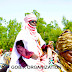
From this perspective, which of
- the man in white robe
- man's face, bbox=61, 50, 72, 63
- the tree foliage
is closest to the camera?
man's face, bbox=61, 50, 72, 63

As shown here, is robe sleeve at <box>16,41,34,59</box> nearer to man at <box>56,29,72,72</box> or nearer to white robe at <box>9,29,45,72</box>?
white robe at <box>9,29,45,72</box>

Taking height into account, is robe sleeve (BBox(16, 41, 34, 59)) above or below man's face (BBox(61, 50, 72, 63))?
below

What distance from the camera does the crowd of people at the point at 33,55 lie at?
6.61 feet

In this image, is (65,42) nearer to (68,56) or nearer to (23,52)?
(68,56)

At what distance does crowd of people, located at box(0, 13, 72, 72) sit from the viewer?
2015 millimetres

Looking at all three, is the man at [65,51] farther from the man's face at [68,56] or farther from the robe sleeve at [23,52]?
the robe sleeve at [23,52]

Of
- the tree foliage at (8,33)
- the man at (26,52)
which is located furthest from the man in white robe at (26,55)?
the tree foliage at (8,33)

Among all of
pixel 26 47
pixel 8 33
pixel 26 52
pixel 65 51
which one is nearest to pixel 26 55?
pixel 26 52

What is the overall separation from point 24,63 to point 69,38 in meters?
1.42

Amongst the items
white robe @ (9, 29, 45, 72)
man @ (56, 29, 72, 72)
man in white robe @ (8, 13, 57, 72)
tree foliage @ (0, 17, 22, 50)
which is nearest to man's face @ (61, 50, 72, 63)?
man @ (56, 29, 72, 72)

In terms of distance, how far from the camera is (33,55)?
3049 millimetres

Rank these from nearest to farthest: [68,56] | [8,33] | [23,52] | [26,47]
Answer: [68,56], [23,52], [26,47], [8,33]

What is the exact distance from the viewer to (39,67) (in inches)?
112

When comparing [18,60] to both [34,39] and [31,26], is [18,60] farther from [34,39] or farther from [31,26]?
[31,26]
